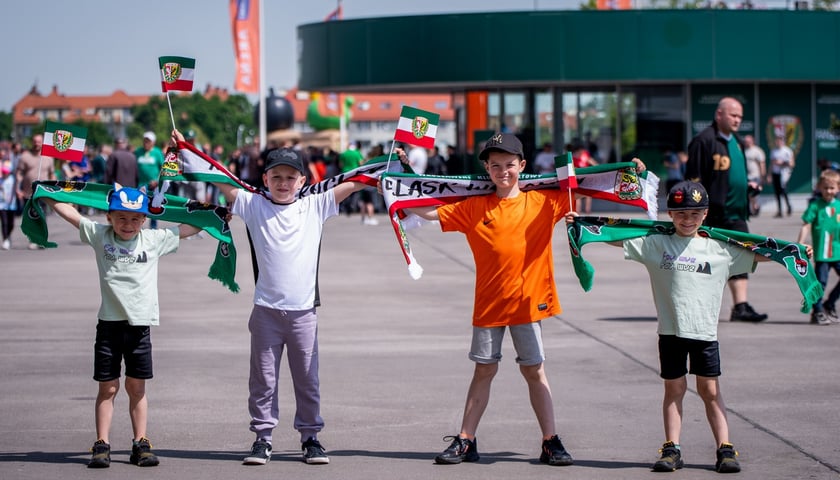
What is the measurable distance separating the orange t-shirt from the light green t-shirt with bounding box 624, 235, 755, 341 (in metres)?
0.48

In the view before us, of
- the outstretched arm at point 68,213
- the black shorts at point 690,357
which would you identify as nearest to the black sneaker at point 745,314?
the black shorts at point 690,357

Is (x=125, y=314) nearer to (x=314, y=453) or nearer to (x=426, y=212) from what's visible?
(x=314, y=453)

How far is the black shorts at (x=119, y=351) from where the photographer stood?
6.54m

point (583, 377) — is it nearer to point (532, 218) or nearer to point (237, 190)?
point (532, 218)

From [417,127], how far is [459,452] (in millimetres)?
1813

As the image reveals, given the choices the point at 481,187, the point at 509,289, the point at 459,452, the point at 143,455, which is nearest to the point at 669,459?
the point at 459,452

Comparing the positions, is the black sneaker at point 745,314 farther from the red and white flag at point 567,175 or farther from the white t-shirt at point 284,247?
the white t-shirt at point 284,247

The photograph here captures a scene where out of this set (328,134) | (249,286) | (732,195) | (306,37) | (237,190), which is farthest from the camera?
(328,134)

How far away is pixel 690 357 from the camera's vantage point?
21.0ft

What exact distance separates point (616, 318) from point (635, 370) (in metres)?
2.95

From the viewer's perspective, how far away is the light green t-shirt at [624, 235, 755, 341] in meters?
6.38

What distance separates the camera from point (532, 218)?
655 cm

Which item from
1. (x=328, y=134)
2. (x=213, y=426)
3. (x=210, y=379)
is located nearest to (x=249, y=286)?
(x=210, y=379)

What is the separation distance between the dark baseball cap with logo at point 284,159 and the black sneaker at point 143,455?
62.1 inches
